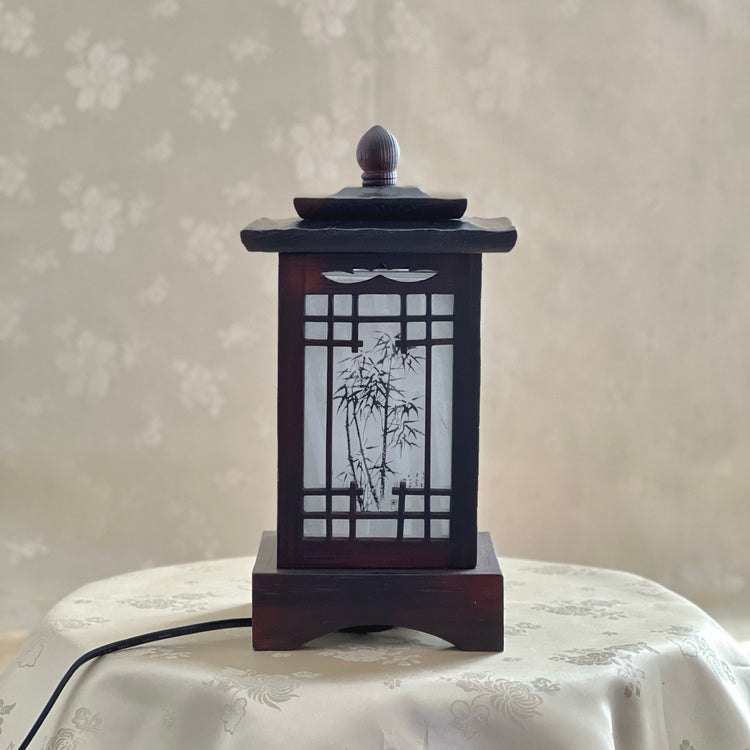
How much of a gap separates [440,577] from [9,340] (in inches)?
58.5

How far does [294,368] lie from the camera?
45.5 inches

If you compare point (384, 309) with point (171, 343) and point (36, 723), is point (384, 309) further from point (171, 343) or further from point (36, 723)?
point (171, 343)

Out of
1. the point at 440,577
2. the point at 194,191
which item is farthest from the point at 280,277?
the point at 194,191

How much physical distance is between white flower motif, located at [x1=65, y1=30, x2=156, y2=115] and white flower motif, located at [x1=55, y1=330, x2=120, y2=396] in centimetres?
49

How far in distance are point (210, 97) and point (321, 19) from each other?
288mm

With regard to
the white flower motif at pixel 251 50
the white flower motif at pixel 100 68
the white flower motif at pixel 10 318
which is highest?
the white flower motif at pixel 251 50

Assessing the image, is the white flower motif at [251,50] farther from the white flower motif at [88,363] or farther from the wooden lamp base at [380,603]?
the wooden lamp base at [380,603]

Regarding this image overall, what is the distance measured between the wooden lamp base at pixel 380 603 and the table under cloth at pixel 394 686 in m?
0.02

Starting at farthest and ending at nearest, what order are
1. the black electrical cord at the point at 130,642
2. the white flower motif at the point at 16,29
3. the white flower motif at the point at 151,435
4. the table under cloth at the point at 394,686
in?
the white flower motif at the point at 151,435 → the white flower motif at the point at 16,29 → the black electrical cord at the point at 130,642 → the table under cloth at the point at 394,686

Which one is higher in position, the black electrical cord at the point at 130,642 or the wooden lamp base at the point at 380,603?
the wooden lamp base at the point at 380,603

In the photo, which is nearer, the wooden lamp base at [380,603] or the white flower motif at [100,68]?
the wooden lamp base at [380,603]

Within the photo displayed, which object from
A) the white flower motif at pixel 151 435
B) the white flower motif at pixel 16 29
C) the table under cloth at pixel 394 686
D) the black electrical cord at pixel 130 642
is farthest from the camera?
the white flower motif at pixel 151 435

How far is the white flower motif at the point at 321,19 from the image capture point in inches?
91.4

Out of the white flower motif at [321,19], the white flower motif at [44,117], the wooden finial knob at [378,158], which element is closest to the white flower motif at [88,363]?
the white flower motif at [44,117]
